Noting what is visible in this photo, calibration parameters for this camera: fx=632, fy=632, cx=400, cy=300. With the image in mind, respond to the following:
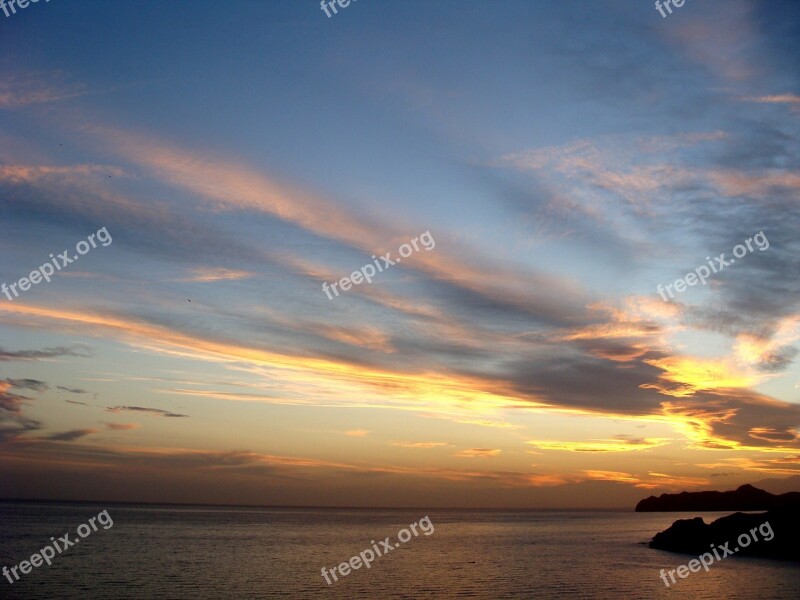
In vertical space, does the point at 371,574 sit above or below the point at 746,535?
below

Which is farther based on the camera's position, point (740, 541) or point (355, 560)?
point (740, 541)

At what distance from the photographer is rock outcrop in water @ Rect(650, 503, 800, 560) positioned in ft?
305

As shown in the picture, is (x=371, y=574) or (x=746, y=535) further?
(x=746, y=535)

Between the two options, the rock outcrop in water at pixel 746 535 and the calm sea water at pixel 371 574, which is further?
the rock outcrop in water at pixel 746 535

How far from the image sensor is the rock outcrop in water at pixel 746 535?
92875 mm

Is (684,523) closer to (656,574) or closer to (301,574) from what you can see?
(656,574)

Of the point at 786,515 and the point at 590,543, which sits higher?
the point at 786,515

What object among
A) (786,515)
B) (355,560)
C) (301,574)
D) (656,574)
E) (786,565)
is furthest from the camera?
(786,515)

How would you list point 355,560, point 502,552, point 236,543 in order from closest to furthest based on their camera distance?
point 355,560 → point 502,552 → point 236,543

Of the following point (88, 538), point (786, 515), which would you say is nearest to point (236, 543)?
point (88, 538)

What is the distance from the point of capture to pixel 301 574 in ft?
228

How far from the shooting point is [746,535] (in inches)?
3883

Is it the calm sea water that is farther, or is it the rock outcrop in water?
the rock outcrop in water

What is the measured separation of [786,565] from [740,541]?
57.2 ft
